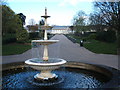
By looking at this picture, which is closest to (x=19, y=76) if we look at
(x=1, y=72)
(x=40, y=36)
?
(x=1, y=72)

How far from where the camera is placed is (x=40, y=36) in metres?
45.1

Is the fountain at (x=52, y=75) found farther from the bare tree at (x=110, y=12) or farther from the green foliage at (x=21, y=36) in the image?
the green foliage at (x=21, y=36)

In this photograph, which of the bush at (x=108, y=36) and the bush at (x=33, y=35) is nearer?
the bush at (x=108, y=36)

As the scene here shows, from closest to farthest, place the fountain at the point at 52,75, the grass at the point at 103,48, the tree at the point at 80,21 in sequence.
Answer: the fountain at the point at 52,75 < the grass at the point at 103,48 < the tree at the point at 80,21

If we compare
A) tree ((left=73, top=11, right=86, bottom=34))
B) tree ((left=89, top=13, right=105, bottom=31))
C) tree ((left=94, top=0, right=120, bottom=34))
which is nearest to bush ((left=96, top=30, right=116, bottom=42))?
tree ((left=89, top=13, right=105, bottom=31))

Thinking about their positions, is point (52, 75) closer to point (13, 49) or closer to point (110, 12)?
point (13, 49)

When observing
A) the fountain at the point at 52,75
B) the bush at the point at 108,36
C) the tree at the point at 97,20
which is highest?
the tree at the point at 97,20

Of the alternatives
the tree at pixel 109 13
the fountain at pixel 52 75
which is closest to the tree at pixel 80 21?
the tree at pixel 109 13

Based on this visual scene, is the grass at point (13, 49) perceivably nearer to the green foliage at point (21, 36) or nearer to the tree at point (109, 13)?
the green foliage at point (21, 36)

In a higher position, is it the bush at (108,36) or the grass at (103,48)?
the bush at (108,36)

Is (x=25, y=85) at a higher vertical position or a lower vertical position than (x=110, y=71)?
lower

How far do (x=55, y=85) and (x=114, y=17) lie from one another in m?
21.3

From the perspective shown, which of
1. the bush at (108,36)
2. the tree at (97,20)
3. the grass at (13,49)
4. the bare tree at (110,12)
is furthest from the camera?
the bush at (108,36)

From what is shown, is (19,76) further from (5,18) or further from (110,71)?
(5,18)
